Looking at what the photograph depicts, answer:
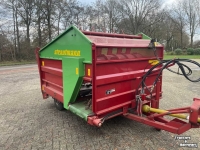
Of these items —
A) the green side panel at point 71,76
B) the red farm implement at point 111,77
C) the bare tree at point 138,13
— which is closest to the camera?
the red farm implement at point 111,77

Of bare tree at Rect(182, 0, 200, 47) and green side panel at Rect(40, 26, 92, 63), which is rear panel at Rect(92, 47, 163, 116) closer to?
green side panel at Rect(40, 26, 92, 63)

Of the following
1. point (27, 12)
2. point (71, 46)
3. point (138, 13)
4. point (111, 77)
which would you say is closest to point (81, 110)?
point (111, 77)

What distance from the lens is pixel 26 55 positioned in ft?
70.9

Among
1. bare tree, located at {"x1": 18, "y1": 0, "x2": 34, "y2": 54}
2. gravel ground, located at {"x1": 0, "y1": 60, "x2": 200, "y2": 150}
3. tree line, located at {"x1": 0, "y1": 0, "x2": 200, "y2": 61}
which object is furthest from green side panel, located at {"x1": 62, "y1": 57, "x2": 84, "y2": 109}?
bare tree, located at {"x1": 18, "y1": 0, "x2": 34, "y2": 54}

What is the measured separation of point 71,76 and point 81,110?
62 cm

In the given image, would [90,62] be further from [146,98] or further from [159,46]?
[159,46]

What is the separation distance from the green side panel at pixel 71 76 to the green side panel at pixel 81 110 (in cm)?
12

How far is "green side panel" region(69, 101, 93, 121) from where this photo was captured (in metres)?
2.84

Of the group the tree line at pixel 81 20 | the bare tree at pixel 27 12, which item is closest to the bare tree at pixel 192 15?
the tree line at pixel 81 20

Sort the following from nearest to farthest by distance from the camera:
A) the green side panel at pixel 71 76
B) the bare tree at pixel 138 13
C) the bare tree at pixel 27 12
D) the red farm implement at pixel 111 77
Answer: the red farm implement at pixel 111 77
the green side panel at pixel 71 76
the bare tree at pixel 27 12
the bare tree at pixel 138 13

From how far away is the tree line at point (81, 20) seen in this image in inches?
813

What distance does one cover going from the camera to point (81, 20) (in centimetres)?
2655

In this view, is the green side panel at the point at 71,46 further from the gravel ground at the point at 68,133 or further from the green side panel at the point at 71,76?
the gravel ground at the point at 68,133

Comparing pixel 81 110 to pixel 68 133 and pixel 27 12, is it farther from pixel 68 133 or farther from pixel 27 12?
pixel 27 12
